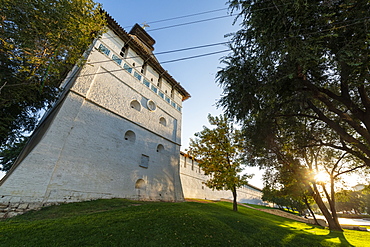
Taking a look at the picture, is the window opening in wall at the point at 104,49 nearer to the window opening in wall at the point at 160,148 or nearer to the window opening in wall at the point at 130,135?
the window opening in wall at the point at 130,135

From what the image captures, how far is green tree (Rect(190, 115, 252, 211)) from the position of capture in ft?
42.2

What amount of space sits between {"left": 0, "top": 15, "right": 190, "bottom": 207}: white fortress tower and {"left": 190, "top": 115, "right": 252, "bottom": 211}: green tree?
5.40m

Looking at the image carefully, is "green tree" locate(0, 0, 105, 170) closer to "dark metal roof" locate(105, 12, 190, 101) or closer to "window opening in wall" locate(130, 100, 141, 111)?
"dark metal roof" locate(105, 12, 190, 101)

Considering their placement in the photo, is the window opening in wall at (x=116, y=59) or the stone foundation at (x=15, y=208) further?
the window opening in wall at (x=116, y=59)

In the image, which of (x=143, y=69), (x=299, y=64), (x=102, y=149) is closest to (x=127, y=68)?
(x=143, y=69)

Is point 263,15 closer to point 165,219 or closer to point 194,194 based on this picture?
point 165,219

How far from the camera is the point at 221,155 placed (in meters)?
14.0

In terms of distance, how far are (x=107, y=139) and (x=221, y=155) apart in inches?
A: 398

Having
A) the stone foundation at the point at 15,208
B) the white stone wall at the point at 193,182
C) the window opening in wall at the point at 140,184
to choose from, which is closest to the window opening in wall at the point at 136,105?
the window opening in wall at the point at 140,184

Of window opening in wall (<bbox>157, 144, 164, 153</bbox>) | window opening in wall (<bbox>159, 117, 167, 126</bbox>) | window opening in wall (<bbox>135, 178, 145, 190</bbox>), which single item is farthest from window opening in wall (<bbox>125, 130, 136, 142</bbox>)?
window opening in wall (<bbox>159, 117, 167, 126</bbox>)

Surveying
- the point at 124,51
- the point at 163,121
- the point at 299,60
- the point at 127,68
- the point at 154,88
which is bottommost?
the point at 299,60

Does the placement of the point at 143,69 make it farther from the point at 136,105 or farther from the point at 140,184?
the point at 140,184

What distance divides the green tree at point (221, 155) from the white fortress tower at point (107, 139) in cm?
540

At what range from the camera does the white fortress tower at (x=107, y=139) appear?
946 centimetres
